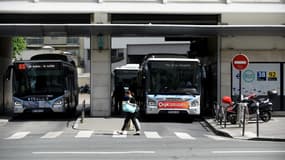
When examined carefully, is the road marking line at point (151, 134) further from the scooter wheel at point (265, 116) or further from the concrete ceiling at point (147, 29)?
the concrete ceiling at point (147, 29)

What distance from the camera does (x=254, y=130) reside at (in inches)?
1027

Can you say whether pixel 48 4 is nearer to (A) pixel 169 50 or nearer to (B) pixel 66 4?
(B) pixel 66 4

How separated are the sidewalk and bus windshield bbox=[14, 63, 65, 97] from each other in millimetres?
7538

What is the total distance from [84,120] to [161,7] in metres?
6.92

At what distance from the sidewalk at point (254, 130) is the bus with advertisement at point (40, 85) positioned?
7185 millimetres

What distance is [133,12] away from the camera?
33750mm

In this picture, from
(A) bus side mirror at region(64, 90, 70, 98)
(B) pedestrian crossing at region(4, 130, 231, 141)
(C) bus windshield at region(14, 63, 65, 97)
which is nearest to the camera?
(B) pedestrian crossing at region(4, 130, 231, 141)

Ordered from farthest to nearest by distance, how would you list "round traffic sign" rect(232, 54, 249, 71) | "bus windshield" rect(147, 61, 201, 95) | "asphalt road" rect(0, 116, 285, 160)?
"bus windshield" rect(147, 61, 201, 95), "round traffic sign" rect(232, 54, 249, 71), "asphalt road" rect(0, 116, 285, 160)

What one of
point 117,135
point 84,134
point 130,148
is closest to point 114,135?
point 117,135

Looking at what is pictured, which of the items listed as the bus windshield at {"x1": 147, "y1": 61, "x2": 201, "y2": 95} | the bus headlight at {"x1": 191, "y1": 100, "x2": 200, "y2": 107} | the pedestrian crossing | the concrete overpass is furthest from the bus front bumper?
the pedestrian crossing

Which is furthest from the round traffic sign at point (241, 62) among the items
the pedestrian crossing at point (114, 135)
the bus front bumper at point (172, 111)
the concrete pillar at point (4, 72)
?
the concrete pillar at point (4, 72)

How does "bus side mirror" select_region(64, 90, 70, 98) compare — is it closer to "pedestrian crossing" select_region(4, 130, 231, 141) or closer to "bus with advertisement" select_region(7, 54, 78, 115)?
"bus with advertisement" select_region(7, 54, 78, 115)

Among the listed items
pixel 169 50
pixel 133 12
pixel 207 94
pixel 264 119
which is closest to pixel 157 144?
pixel 264 119

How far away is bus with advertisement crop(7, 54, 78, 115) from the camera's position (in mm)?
32250
